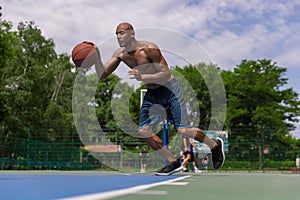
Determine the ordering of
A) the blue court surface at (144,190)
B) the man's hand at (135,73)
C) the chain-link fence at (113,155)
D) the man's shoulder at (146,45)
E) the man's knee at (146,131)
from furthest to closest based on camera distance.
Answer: the chain-link fence at (113,155) → the man's knee at (146,131) → the man's shoulder at (146,45) → the man's hand at (135,73) → the blue court surface at (144,190)

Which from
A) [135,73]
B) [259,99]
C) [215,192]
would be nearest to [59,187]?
[215,192]

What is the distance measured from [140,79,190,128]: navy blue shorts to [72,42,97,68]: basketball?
872mm

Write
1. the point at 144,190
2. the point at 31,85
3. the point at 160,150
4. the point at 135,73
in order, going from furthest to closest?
the point at 31,85 < the point at 160,150 < the point at 135,73 < the point at 144,190

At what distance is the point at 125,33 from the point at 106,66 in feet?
1.72

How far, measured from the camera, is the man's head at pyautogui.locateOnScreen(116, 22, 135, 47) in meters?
5.35

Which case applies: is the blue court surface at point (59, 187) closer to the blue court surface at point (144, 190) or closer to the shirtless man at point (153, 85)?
the blue court surface at point (144, 190)

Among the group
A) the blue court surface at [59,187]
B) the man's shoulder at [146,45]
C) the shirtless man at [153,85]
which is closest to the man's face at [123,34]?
the shirtless man at [153,85]

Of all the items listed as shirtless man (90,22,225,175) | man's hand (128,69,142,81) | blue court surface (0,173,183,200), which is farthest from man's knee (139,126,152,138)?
blue court surface (0,173,183,200)

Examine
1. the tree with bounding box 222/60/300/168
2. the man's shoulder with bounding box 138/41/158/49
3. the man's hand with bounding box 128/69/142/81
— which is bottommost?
the man's hand with bounding box 128/69/142/81

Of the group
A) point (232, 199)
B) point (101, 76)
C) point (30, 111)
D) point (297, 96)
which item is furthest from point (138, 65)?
point (297, 96)

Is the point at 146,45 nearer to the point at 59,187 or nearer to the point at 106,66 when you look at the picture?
the point at 106,66

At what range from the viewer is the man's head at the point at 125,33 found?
5352 millimetres

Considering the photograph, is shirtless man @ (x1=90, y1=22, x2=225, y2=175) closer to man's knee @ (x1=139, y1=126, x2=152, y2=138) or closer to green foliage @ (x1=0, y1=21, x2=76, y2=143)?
man's knee @ (x1=139, y1=126, x2=152, y2=138)

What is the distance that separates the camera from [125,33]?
5.36 metres
